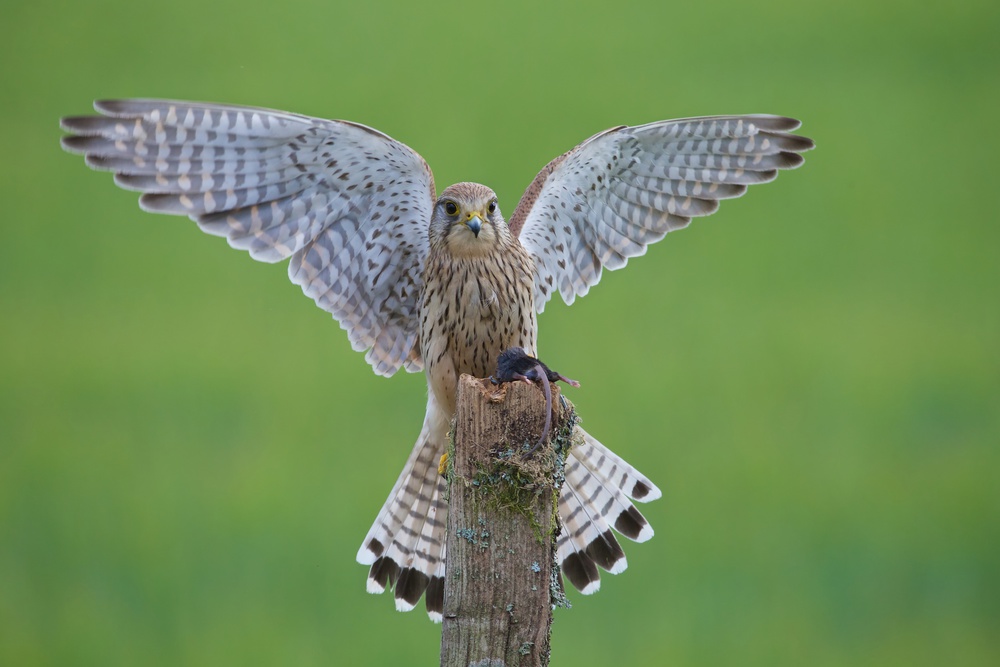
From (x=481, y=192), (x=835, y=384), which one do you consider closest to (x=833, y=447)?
(x=835, y=384)

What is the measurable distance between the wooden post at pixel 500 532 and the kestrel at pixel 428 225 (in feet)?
3.75

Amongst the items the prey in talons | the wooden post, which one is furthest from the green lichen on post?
the prey in talons

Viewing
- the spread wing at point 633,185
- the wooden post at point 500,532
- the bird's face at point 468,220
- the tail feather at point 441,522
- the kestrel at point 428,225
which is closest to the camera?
the wooden post at point 500,532

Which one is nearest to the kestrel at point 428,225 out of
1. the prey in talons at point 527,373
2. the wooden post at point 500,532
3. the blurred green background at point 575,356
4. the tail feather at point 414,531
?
the tail feather at point 414,531

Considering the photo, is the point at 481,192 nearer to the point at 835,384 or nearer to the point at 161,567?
the point at 161,567

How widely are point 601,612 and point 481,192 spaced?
3134mm

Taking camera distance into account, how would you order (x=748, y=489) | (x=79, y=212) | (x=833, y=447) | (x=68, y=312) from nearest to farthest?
(x=748, y=489), (x=833, y=447), (x=68, y=312), (x=79, y=212)

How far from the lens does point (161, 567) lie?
672cm

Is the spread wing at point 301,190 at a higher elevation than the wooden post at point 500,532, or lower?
higher

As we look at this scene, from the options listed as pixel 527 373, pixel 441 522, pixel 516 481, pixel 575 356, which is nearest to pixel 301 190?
pixel 441 522

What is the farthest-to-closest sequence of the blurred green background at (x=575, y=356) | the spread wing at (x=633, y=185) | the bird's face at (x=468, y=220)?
1. the blurred green background at (x=575, y=356)
2. the spread wing at (x=633, y=185)
3. the bird's face at (x=468, y=220)

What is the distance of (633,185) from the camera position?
5.43 m

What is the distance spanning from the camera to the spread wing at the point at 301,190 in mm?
4344

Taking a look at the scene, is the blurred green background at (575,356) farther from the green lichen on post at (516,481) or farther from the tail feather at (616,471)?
the green lichen on post at (516,481)
